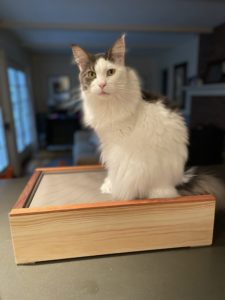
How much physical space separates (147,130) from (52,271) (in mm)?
481

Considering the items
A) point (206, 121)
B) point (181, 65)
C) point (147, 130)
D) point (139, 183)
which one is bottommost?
point (206, 121)

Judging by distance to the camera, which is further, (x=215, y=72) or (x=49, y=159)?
(x=49, y=159)

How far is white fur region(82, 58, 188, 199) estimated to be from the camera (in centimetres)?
72

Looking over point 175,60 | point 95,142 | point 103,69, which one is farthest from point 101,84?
point 175,60

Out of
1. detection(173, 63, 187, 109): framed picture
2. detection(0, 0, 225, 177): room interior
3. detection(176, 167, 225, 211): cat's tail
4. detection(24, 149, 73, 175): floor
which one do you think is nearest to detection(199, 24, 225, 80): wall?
detection(0, 0, 225, 177): room interior

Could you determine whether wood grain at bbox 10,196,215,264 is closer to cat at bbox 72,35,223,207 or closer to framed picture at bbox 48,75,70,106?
cat at bbox 72,35,223,207

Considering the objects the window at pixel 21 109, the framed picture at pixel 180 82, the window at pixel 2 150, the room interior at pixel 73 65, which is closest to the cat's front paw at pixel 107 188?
the room interior at pixel 73 65

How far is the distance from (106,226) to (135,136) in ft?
0.93

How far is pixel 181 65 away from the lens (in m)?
4.31

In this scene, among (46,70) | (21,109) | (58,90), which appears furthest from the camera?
(58,90)

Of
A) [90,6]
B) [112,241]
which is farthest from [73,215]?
[90,6]

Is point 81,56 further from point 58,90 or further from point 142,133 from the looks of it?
Result: point 58,90

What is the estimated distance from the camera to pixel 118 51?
28.2 inches

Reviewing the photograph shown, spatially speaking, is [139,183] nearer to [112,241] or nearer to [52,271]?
[112,241]
